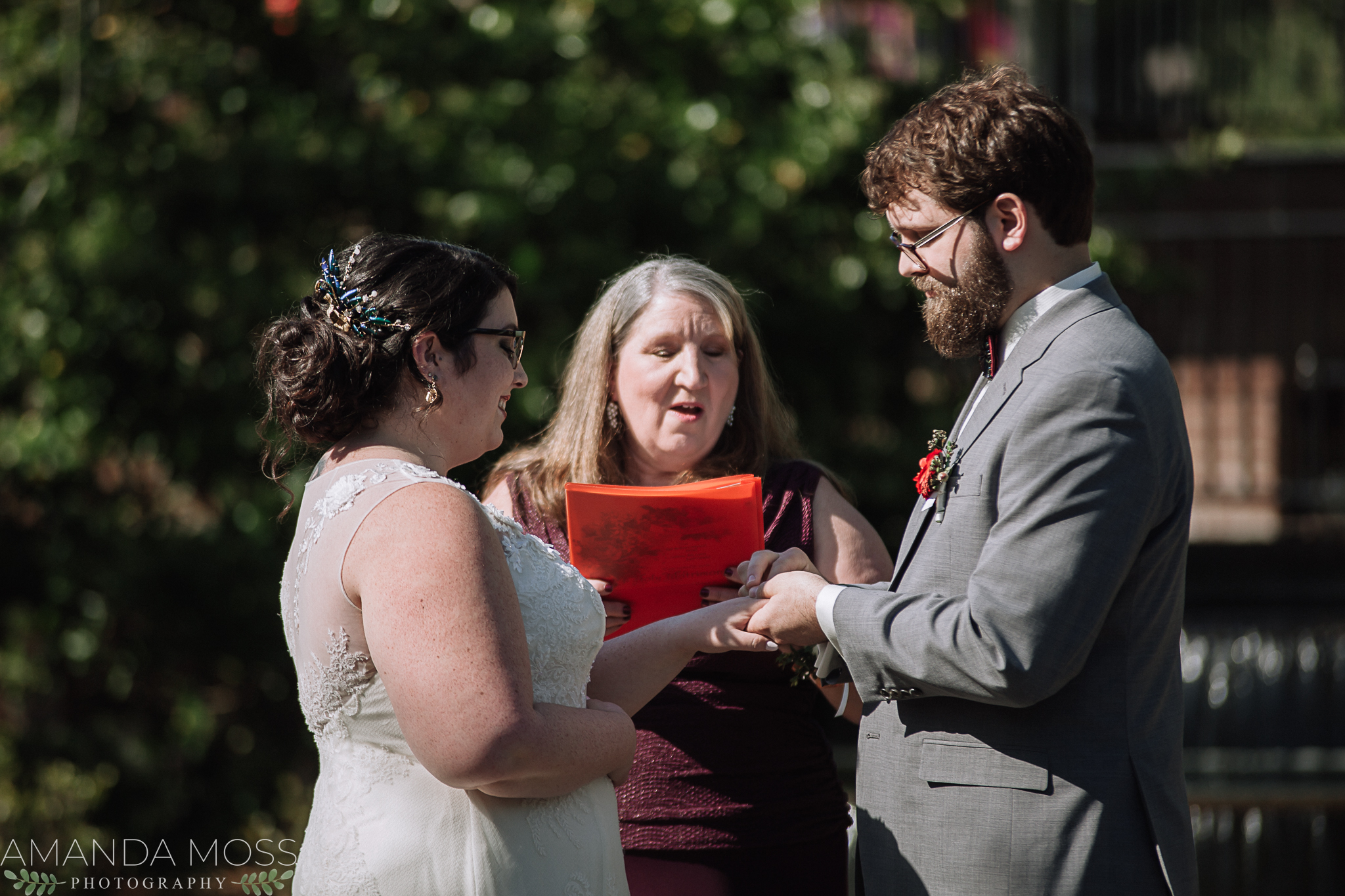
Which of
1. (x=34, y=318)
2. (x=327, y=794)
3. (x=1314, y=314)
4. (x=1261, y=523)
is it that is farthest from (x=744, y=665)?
(x=1314, y=314)

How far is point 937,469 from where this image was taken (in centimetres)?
201

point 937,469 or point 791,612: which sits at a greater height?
point 937,469

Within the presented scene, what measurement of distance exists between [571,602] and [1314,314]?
7.98 meters

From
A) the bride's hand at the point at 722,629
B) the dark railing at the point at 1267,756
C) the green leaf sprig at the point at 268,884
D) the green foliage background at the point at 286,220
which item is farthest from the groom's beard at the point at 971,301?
the dark railing at the point at 1267,756

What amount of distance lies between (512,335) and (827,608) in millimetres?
733

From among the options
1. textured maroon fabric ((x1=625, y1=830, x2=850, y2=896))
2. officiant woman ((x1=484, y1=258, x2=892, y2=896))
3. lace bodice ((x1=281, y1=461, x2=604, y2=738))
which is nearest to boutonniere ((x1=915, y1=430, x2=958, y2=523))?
officiant woman ((x1=484, y1=258, x2=892, y2=896))

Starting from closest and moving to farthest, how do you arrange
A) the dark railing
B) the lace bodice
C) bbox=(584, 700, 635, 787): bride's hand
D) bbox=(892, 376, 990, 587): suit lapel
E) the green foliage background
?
the lace bodice < bbox=(584, 700, 635, 787): bride's hand < bbox=(892, 376, 990, 587): suit lapel < the green foliage background < the dark railing

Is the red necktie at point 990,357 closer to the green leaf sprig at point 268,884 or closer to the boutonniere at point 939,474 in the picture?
the boutonniere at point 939,474

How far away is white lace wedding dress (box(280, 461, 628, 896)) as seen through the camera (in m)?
1.71

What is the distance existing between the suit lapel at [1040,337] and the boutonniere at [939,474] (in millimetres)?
31

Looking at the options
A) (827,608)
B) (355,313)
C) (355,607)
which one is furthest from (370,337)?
(827,608)

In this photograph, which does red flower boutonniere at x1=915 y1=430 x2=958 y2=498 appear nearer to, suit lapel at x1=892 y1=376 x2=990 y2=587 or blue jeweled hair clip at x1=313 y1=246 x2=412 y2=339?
suit lapel at x1=892 y1=376 x2=990 y2=587

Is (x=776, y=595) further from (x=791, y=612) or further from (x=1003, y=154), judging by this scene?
(x=1003, y=154)

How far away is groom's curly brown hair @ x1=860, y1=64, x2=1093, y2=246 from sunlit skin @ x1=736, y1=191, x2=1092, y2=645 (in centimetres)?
2
